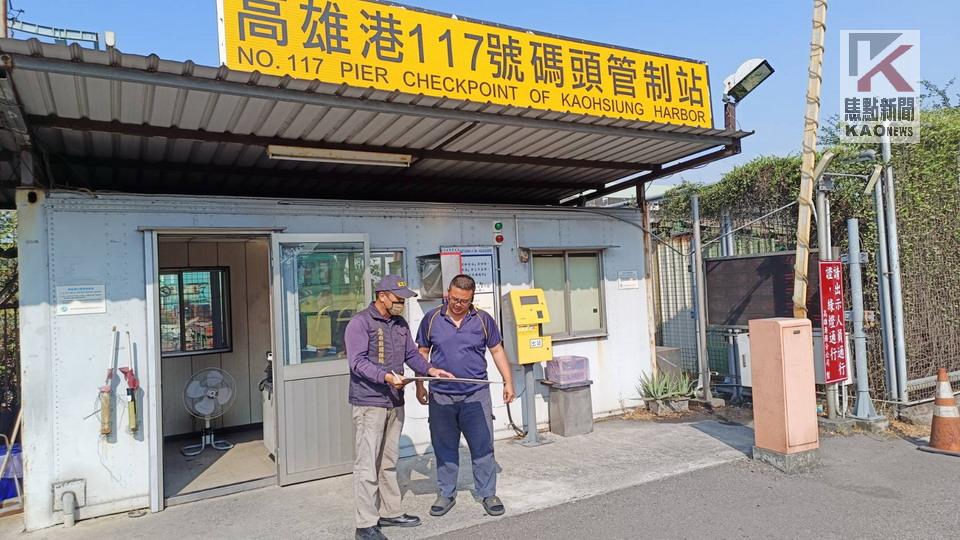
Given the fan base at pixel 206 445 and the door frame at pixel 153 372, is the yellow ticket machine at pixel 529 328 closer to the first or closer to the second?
the door frame at pixel 153 372

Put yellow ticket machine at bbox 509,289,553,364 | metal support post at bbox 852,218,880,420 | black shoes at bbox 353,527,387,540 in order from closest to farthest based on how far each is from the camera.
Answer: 1. black shoes at bbox 353,527,387,540
2. yellow ticket machine at bbox 509,289,553,364
3. metal support post at bbox 852,218,880,420

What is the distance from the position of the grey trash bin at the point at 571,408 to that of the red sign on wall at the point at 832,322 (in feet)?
8.57

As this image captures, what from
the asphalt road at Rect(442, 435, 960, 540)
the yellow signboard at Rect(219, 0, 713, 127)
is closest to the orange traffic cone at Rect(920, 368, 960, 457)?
the asphalt road at Rect(442, 435, 960, 540)

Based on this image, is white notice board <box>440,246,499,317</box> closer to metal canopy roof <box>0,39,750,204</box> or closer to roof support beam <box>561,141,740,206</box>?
metal canopy roof <box>0,39,750,204</box>

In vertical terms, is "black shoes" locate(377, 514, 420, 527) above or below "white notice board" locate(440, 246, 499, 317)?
below

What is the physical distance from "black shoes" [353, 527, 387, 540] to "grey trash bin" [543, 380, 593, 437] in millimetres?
3155

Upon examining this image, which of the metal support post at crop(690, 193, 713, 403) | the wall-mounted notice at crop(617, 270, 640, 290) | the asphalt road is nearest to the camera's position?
the asphalt road

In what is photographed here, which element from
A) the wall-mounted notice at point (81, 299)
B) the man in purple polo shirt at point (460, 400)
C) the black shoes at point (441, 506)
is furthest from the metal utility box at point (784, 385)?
the wall-mounted notice at point (81, 299)

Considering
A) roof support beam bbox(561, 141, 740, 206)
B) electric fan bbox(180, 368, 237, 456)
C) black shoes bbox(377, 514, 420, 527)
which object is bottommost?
black shoes bbox(377, 514, 420, 527)

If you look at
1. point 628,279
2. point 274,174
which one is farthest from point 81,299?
point 628,279

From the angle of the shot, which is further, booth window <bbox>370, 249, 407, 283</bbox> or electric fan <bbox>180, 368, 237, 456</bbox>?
electric fan <bbox>180, 368, 237, 456</bbox>

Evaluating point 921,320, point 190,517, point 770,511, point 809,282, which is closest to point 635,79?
point 809,282

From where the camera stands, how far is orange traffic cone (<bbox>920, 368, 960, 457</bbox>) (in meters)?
5.79

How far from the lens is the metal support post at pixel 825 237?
6684mm
